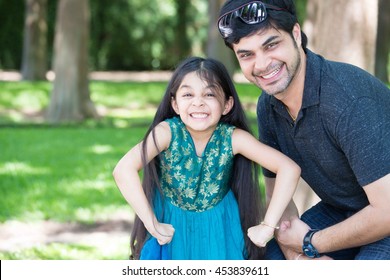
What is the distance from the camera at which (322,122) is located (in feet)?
11.3

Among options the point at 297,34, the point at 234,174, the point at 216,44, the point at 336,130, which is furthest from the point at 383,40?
the point at 336,130

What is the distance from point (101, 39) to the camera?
31781mm

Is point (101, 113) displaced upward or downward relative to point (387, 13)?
downward

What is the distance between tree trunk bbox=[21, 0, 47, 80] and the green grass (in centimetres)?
274

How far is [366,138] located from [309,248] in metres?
0.70

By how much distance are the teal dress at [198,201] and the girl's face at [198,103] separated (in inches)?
3.9

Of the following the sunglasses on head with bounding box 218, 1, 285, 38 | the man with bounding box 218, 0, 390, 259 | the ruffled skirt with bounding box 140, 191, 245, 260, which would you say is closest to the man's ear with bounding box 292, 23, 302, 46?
the man with bounding box 218, 0, 390, 259

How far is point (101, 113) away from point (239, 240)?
48.4ft

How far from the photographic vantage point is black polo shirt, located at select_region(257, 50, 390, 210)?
3250mm

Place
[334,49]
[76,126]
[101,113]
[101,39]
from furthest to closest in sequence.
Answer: [101,39]
[101,113]
[76,126]
[334,49]

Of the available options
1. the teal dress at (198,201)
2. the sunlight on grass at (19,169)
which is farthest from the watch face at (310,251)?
the sunlight on grass at (19,169)

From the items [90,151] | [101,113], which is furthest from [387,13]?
[90,151]

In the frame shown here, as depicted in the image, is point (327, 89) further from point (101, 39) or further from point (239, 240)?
point (101, 39)

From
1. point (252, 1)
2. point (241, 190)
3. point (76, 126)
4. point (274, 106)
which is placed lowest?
point (76, 126)
